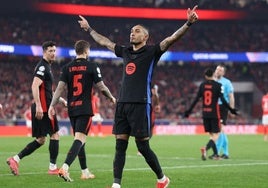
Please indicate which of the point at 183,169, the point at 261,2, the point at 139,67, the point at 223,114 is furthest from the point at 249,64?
the point at 139,67

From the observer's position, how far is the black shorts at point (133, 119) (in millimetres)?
10469

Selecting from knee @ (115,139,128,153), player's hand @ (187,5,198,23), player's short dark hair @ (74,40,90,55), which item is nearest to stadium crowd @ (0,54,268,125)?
player's short dark hair @ (74,40,90,55)

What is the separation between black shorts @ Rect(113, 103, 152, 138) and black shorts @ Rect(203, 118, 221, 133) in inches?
324

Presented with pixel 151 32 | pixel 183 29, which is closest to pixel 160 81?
pixel 151 32

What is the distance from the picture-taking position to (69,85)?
40.8 ft

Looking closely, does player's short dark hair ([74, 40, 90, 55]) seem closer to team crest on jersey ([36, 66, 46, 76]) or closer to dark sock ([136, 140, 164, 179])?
team crest on jersey ([36, 66, 46, 76])

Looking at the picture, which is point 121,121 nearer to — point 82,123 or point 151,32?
point 82,123

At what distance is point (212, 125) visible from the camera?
61.3 feet

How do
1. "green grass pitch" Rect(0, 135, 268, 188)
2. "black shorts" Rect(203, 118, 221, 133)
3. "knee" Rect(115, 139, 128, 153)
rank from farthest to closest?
"black shorts" Rect(203, 118, 221, 133)
"green grass pitch" Rect(0, 135, 268, 188)
"knee" Rect(115, 139, 128, 153)

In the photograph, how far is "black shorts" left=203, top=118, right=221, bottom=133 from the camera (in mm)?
18625

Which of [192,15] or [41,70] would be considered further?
[41,70]

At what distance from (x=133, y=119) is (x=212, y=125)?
8.49 meters

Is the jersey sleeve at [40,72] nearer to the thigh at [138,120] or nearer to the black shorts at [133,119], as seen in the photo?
the black shorts at [133,119]

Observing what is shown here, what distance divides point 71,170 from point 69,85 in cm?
278
